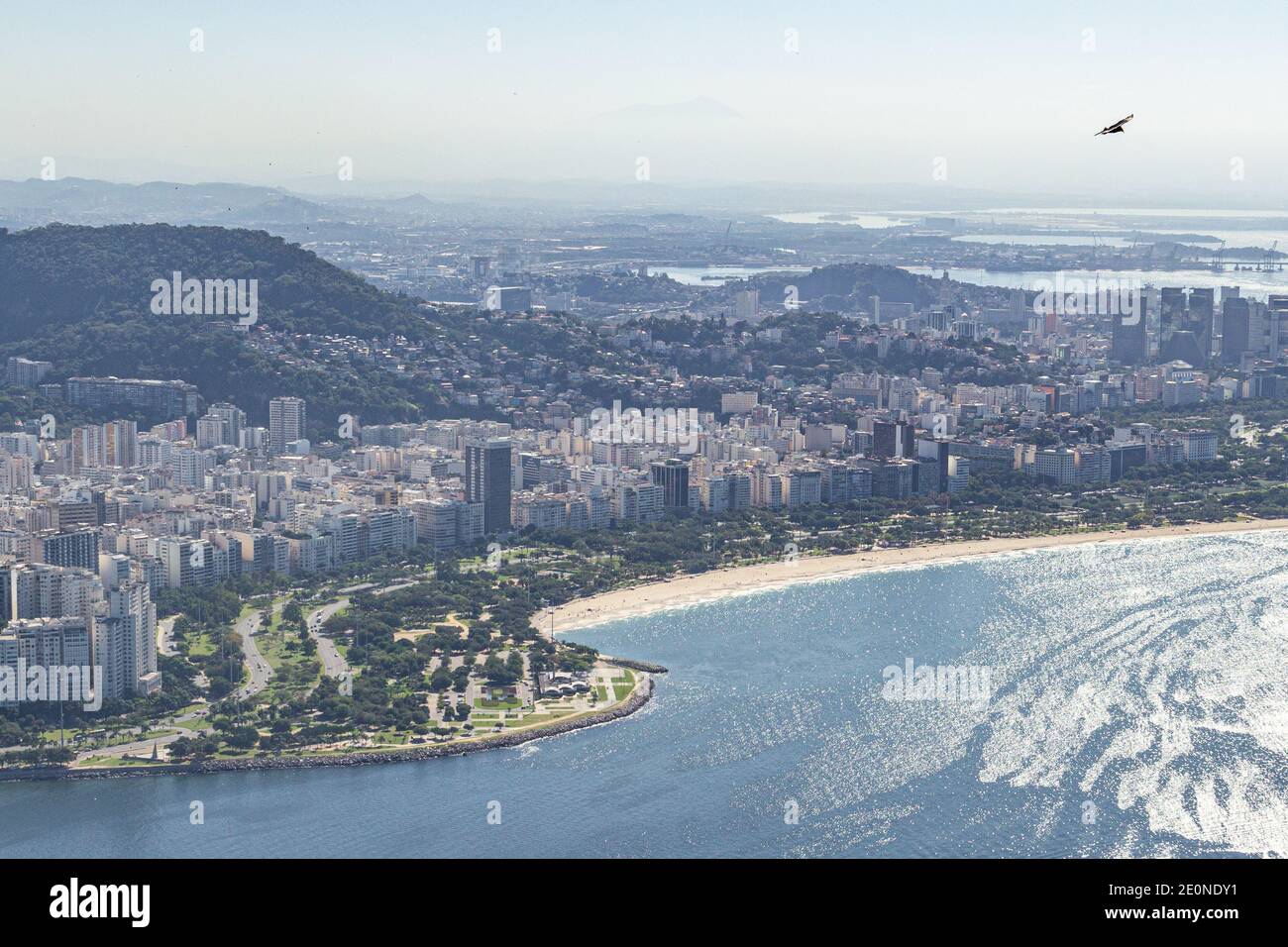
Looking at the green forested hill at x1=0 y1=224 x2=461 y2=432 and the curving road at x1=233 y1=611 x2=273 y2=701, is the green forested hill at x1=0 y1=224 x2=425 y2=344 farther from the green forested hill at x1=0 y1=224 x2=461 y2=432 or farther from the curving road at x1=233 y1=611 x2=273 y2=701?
the curving road at x1=233 y1=611 x2=273 y2=701

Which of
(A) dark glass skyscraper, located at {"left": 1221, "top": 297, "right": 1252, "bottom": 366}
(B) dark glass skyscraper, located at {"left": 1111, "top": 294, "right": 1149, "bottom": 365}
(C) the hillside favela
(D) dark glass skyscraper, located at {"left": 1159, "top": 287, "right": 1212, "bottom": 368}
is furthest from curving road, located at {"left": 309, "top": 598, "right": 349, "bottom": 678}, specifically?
(A) dark glass skyscraper, located at {"left": 1221, "top": 297, "right": 1252, "bottom": 366}

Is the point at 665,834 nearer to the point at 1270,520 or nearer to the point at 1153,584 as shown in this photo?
the point at 1153,584

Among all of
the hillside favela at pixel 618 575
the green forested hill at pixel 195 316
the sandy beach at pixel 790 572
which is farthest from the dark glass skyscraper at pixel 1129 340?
the sandy beach at pixel 790 572

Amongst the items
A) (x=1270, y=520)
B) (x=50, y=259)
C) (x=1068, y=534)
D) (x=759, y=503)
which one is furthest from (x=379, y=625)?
(x=50, y=259)

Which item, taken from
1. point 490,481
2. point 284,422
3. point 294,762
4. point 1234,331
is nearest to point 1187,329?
point 1234,331

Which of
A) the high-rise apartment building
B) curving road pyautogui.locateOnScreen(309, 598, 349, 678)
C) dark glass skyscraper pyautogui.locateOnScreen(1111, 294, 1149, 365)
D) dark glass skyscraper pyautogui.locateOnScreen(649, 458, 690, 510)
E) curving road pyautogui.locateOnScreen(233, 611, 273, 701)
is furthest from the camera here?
dark glass skyscraper pyautogui.locateOnScreen(1111, 294, 1149, 365)

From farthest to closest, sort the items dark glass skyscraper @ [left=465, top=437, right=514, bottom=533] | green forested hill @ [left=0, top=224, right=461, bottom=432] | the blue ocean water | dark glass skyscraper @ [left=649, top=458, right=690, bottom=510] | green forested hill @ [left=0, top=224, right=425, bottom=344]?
1. green forested hill @ [left=0, top=224, right=425, bottom=344]
2. green forested hill @ [left=0, top=224, right=461, bottom=432]
3. dark glass skyscraper @ [left=649, top=458, right=690, bottom=510]
4. dark glass skyscraper @ [left=465, top=437, right=514, bottom=533]
5. the blue ocean water

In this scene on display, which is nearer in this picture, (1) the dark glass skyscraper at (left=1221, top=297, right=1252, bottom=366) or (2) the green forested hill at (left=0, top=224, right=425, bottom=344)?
(2) the green forested hill at (left=0, top=224, right=425, bottom=344)
